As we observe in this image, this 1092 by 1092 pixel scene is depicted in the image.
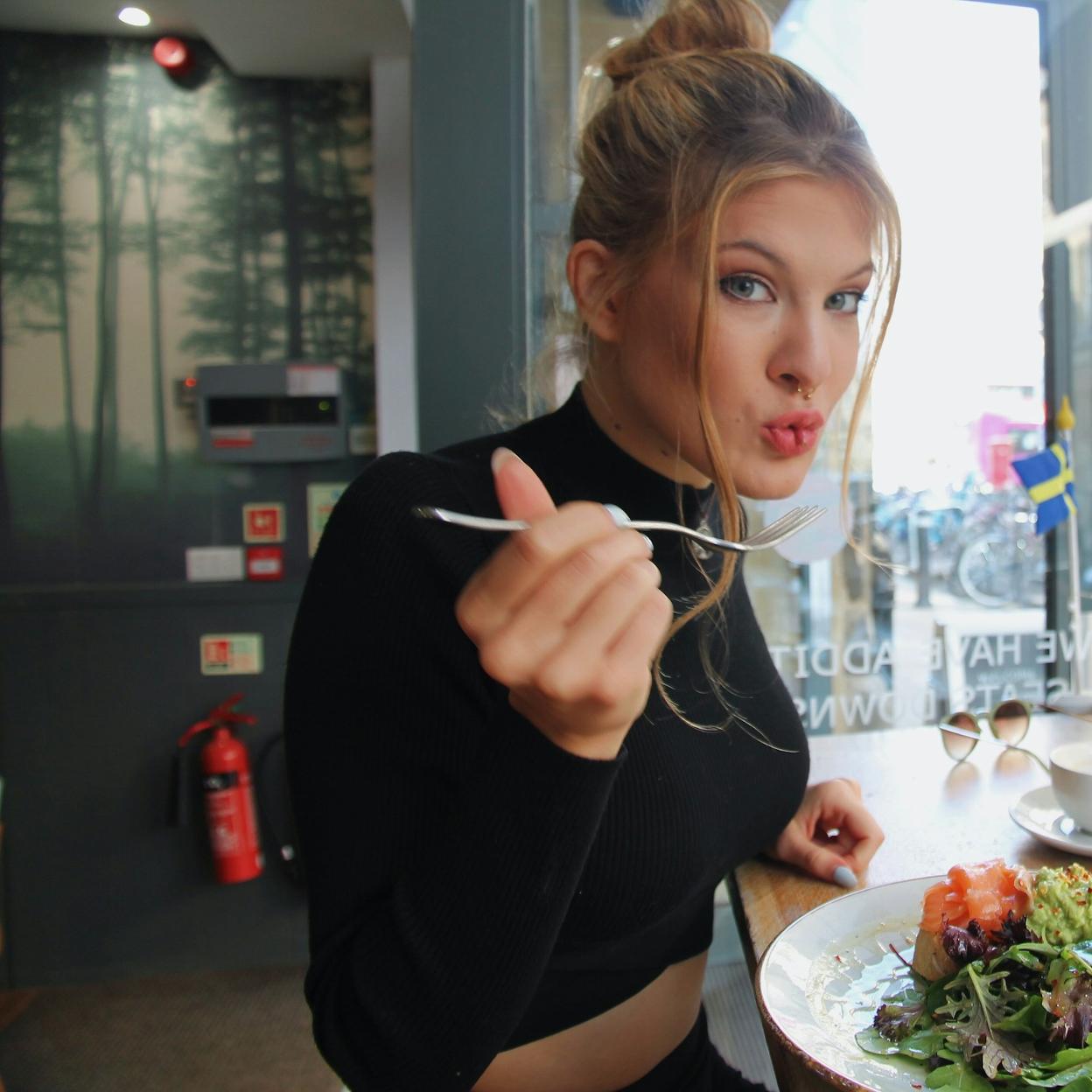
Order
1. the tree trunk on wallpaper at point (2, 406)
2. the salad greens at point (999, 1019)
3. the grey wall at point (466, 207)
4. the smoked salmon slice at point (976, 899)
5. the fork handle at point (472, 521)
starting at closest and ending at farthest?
the fork handle at point (472, 521), the salad greens at point (999, 1019), the smoked salmon slice at point (976, 899), the grey wall at point (466, 207), the tree trunk on wallpaper at point (2, 406)

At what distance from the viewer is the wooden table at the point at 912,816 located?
810 mm

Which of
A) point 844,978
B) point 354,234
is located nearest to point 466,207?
point 354,234

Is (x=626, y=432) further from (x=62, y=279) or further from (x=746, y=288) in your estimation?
(x=62, y=279)

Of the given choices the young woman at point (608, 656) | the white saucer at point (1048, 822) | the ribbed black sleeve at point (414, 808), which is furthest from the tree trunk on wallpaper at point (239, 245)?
the white saucer at point (1048, 822)

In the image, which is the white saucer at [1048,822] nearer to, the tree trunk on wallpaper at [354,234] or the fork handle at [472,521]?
the fork handle at [472,521]

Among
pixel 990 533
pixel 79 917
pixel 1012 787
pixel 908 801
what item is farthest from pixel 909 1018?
pixel 79 917

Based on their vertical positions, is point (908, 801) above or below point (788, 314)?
below

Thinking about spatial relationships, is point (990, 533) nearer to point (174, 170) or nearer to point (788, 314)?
point (788, 314)

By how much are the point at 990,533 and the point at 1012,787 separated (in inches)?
40.3

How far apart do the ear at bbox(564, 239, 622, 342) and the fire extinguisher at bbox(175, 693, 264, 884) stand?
71.9 inches

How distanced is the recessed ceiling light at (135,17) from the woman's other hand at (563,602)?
7.89 ft

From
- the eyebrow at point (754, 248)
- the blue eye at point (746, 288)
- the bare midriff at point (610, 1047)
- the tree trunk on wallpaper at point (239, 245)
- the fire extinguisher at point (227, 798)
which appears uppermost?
the tree trunk on wallpaper at point (239, 245)

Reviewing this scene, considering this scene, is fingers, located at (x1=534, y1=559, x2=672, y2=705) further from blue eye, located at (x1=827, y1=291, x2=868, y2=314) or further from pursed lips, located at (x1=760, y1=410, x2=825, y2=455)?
blue eye, located at (x1=827, y1=291, x2=868, y2=314)

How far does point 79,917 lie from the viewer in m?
2.35
